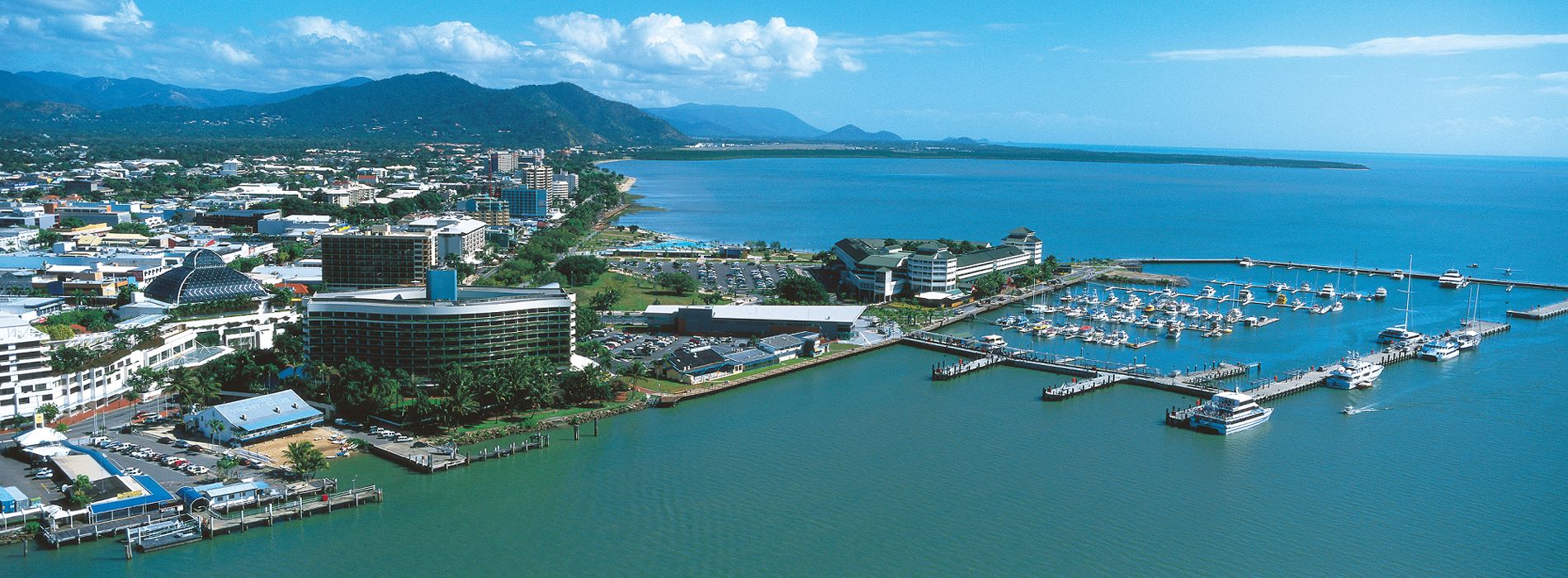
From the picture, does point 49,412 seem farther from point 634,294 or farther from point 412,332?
point 634,294

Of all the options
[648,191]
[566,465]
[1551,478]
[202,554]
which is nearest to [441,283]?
[566,465]

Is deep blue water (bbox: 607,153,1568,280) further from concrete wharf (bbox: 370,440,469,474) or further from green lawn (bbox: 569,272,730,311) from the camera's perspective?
concrete wharf (bbox: 370,440,469,474)

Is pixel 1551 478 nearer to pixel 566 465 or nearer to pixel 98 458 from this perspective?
pixel 566 465

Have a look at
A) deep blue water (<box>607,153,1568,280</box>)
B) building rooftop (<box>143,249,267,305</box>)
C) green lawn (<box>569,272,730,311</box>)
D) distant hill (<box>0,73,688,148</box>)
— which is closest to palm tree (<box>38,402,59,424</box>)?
building rooftop (<box>143,249,267,305</box>)

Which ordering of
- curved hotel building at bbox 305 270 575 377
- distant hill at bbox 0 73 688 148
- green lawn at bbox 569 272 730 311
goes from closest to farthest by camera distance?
1. curved hotel building at bbox 305 270 575 377
2. green lawn at bbox 569 272 730 311
3. distant hill at bbox 0 73 688 148

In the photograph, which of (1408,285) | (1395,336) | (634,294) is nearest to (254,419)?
(634,294)
